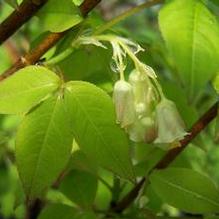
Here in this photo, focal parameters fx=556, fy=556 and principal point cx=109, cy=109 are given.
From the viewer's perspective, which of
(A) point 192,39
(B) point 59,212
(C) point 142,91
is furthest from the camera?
(B) point 59,212

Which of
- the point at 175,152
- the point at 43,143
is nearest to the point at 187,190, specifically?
the point at 175,152

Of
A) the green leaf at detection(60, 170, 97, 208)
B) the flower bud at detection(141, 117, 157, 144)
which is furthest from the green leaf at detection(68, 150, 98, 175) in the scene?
the flower bud at detection(141, 117, 157, 144)

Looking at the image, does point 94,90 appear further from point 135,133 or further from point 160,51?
point 160,51

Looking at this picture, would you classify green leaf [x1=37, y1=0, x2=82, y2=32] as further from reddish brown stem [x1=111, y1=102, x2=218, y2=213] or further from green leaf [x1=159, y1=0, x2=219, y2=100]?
reddish brown stem [x1=111, y1=102, x2=218, y2=213]

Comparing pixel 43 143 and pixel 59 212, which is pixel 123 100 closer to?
pixel 43 143

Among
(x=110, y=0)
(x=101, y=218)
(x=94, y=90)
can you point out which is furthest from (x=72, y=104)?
(x=110, y=0)

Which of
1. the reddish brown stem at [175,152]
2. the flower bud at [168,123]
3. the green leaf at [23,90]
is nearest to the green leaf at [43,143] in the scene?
the green leaf at [23,90]

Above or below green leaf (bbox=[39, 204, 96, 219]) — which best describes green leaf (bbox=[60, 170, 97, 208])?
below
